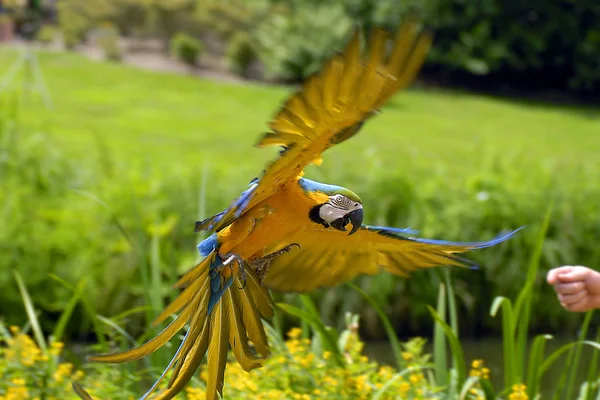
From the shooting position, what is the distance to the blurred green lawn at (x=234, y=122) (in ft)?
17.9

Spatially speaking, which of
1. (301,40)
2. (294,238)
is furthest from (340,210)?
(301,40)

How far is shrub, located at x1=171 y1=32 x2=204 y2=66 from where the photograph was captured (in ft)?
29.1

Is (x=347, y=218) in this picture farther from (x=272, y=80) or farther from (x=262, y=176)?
(x=272, y=80)

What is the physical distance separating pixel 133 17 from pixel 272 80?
6.23 ft

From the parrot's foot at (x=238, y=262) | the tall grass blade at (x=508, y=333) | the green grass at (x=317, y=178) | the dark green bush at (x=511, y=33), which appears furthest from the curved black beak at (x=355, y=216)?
the dark green bush at (x=511, y=33)

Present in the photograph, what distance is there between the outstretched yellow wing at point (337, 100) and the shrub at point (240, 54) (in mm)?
8173

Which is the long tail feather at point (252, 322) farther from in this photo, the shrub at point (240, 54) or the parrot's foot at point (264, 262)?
the shrub at point (240, 54)

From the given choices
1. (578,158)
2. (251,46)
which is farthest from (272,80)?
(578,158)

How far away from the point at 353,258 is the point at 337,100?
0.44 m

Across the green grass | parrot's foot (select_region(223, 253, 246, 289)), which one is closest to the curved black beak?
parrot's foot (select_region(223, 253, 246, 289))

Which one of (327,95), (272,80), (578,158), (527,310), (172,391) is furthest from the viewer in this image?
(272,80)

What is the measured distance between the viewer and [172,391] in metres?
1.04

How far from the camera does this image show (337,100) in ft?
2.63

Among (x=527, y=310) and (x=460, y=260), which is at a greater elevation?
(x=460, y=260)
